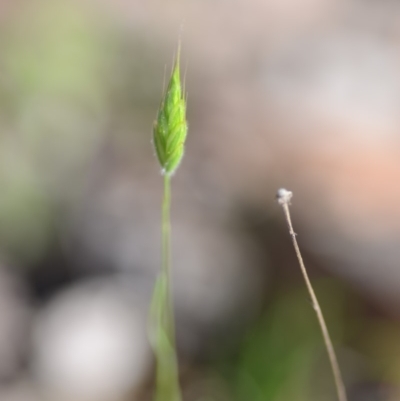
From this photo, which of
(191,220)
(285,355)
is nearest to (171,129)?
(285,355)

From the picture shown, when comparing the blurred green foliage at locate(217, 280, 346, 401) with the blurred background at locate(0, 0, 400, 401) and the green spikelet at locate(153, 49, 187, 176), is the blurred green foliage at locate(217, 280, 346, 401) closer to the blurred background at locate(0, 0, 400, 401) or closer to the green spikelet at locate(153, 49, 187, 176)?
the blurred background at locate(0, 0, 400, 401)

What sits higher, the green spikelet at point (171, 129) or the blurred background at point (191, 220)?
the green spikelet at point (171, 129)

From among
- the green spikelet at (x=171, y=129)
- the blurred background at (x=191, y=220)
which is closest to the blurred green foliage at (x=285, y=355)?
the blurred background at (x=191, y=220)

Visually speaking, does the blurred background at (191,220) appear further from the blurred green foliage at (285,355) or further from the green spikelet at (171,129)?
the green spikelet at (171,129)

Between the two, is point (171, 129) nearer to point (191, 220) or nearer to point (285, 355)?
point (285, 355)

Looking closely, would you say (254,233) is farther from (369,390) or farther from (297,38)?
(297,38)

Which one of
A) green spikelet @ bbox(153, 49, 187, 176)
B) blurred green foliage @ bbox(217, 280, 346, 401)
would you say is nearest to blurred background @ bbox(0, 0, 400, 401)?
blurred green foliage @ bbox(217, 280, 346, 401)

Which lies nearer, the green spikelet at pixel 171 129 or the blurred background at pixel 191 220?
the green spikelet at pixel 171 129
